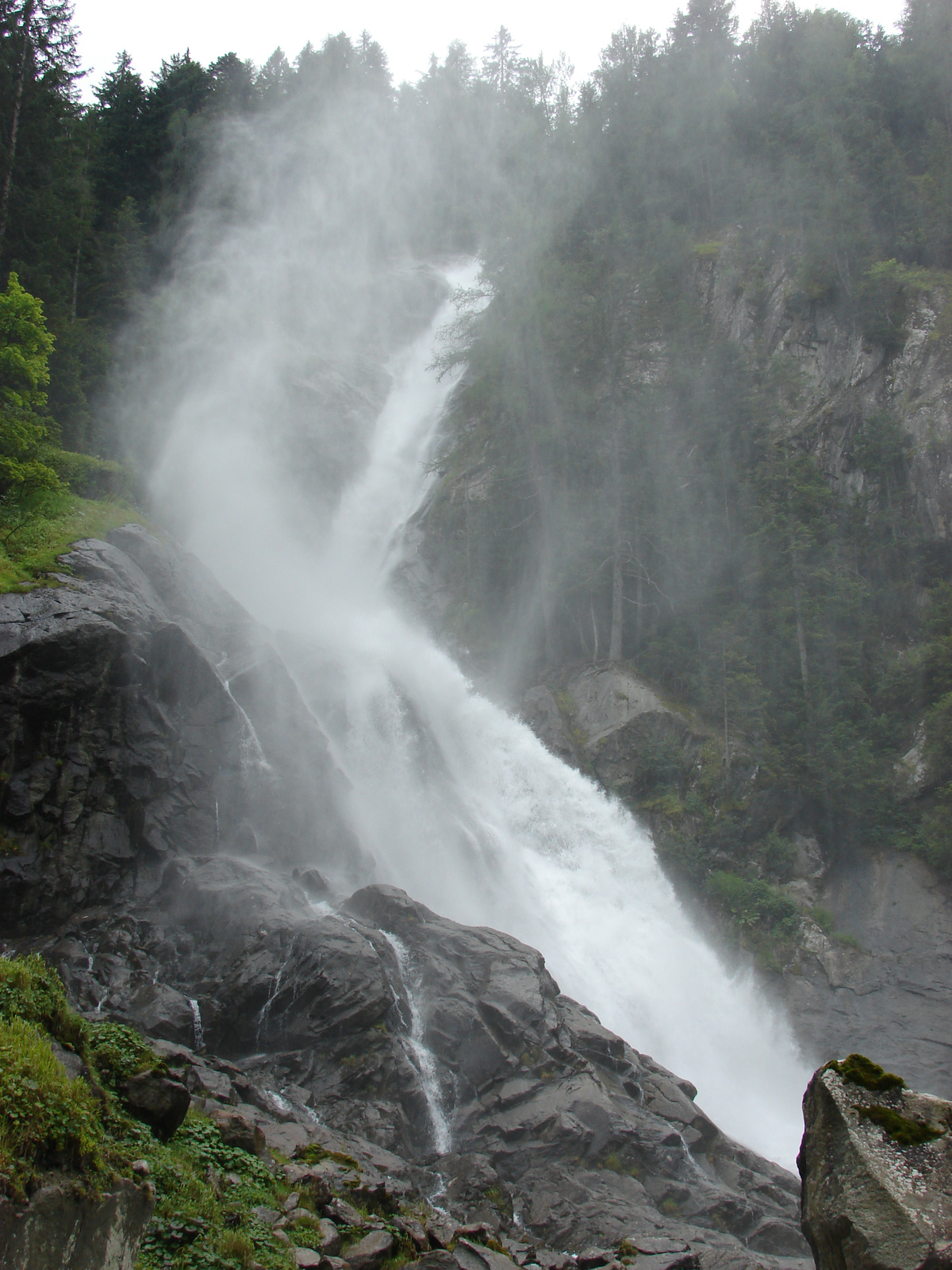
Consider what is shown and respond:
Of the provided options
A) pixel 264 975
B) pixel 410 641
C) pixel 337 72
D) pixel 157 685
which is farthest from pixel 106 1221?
pixel 337 72

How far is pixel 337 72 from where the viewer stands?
5422 cm

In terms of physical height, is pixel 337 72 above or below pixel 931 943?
above

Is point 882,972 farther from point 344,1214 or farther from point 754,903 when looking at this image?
point 344,1214

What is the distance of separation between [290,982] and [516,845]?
10175 mm

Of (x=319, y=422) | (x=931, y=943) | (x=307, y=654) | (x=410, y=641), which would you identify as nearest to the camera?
(x=931, y=943)

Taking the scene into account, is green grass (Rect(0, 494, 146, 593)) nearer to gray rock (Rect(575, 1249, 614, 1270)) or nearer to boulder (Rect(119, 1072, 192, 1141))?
boulder (Rect(119, 1072, 192, 1141))

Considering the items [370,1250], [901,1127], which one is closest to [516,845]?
[370,1250]

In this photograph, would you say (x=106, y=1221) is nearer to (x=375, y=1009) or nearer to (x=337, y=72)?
(x=375, y=1009)

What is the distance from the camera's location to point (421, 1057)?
12930mm

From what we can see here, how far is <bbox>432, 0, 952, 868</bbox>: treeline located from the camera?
26.5 m

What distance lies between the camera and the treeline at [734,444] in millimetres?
26469

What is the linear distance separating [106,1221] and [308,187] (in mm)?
54208

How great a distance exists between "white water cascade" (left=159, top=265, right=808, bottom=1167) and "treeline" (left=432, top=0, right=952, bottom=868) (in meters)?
3.93

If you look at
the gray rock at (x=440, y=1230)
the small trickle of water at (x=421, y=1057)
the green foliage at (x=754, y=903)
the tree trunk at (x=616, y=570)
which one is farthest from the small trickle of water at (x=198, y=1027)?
the tree trunk at (x=616, y=570)
